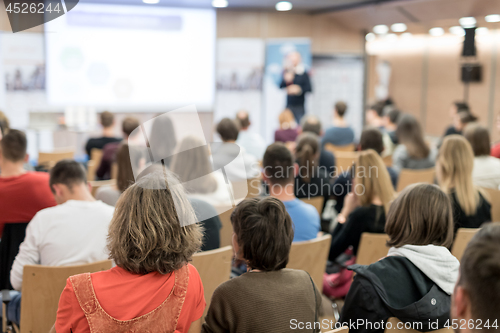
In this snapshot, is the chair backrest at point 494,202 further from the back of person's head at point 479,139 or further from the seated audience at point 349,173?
the seated audience at point 349,173

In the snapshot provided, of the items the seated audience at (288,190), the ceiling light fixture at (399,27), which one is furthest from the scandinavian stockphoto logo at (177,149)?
the ceiling light fixture at (399,27)

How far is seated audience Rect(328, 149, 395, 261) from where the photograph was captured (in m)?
2.77

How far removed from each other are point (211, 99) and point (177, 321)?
8.05 meters

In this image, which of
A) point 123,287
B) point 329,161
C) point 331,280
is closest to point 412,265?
point 123,287

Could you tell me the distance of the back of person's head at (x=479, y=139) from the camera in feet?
12.4

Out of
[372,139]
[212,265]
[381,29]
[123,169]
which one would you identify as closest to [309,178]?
[372,139]

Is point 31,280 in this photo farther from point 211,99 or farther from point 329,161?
point 211,99

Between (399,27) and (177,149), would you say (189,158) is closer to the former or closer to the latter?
(177,149)

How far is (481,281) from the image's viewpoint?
86 cm

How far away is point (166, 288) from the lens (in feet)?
4.72

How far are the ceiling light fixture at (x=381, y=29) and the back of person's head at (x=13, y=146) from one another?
820 centimetres

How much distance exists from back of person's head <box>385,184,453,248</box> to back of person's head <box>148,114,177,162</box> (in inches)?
38.5

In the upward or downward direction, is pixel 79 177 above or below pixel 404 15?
below

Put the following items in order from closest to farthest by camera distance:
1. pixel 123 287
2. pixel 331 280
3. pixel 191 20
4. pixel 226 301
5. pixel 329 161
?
pixel 123 287
pixel 226 301
pixel 331 280
pixel 329 161
pixel 191 20
